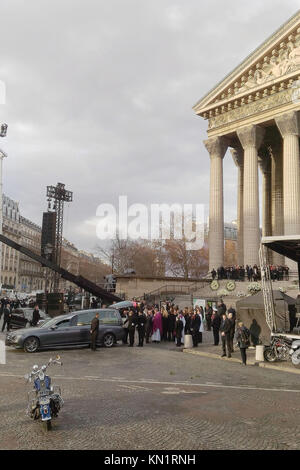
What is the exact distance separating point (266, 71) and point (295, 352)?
28.7 metres

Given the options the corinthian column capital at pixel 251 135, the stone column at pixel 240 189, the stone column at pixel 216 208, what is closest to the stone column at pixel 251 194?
the corinthian column capital at pixel 251 135

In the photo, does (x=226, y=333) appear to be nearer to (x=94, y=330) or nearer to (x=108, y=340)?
(x=94, y=330)

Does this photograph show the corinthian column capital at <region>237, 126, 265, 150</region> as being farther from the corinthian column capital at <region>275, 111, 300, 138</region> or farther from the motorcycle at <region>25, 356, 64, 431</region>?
the motorcycle at <region>25, 356, 64, 431</region>

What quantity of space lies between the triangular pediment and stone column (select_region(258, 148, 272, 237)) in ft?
28.7

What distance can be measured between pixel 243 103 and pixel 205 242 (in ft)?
136

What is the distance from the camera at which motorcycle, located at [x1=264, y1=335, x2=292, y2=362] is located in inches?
556

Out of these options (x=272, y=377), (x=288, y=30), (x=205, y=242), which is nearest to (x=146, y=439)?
(x=272, y=377)

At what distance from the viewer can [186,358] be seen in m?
15.3

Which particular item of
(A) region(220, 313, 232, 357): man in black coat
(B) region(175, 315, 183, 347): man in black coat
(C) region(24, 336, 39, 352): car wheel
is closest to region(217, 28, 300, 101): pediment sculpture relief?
(B) region(175, 315, 183, 347): man in black coat

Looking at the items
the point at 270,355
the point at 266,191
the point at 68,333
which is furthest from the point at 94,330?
the point at 266,191

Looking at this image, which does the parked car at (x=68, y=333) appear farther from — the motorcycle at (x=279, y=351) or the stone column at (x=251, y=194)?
the stone column at (x=251, y=194)

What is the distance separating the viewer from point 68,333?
16656 mm

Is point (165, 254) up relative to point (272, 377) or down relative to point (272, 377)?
up
